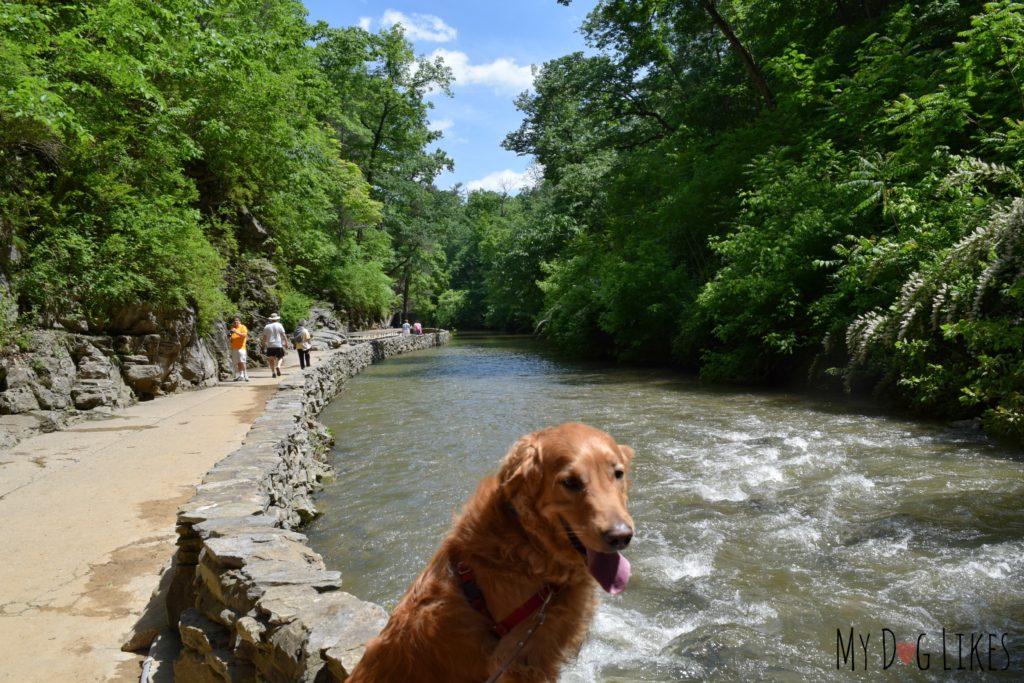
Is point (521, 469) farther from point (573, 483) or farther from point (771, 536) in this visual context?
point (771, 536)

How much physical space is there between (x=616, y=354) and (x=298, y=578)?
862 inches

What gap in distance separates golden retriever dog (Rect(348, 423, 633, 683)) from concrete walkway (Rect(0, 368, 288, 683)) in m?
3.02

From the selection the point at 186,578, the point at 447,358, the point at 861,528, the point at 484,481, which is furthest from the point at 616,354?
the point at 484,481

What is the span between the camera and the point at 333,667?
2.62 m

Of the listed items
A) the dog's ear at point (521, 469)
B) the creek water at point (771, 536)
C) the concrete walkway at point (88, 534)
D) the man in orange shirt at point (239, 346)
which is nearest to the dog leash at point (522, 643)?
the dog's ear at point (521, 469)

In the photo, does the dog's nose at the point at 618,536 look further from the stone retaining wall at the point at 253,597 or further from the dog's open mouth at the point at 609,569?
the stone retaining wall at the point at 253,597

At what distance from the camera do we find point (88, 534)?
5746mm

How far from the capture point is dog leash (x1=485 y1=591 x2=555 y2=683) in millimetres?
1918

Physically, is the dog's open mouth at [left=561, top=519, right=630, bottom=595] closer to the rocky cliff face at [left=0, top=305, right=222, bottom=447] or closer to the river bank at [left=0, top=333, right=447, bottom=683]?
the river bank at [left=0, top=333, right=447, bottom=683]

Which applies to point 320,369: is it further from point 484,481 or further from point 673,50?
point 673,50

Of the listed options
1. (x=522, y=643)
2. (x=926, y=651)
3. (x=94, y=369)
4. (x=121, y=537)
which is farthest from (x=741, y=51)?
(x=522, y=643)

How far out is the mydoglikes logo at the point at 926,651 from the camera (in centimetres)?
381

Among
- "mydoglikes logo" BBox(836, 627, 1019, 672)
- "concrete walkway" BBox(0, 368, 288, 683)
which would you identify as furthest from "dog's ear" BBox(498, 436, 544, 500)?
"concrete walkway" BBox(0, 368, 288, 683)

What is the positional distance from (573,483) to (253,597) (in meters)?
2.36
